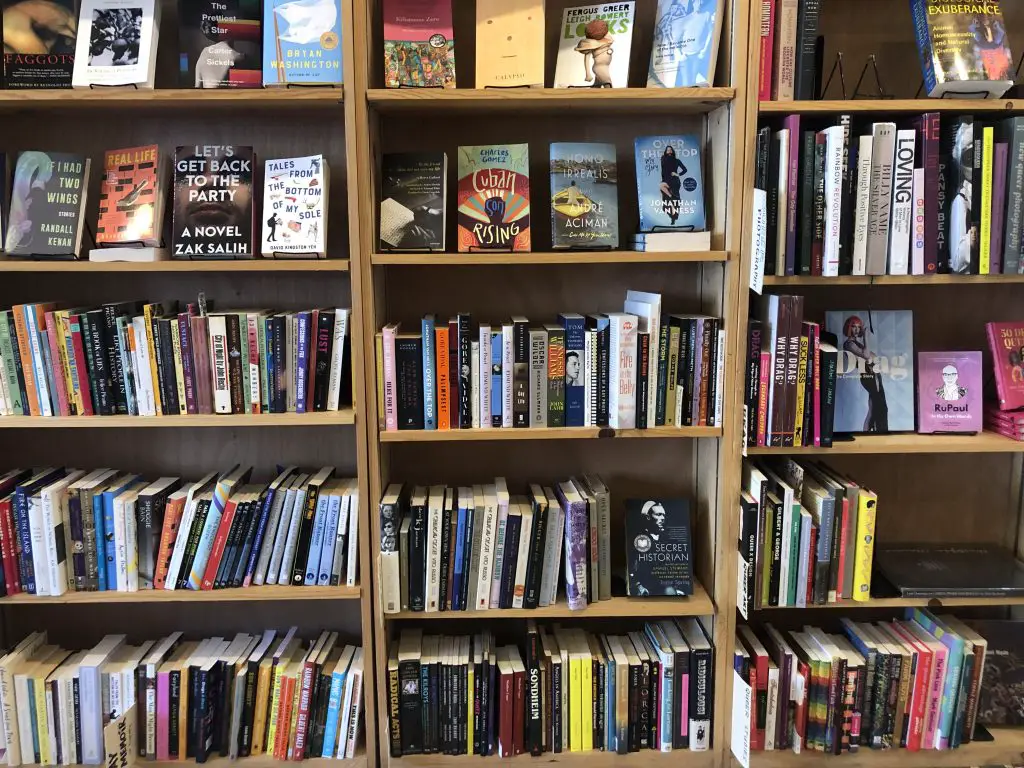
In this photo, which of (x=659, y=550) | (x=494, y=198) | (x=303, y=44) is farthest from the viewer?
(x=659, y=550)

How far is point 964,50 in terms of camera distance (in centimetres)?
164

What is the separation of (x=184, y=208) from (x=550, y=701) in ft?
4.70

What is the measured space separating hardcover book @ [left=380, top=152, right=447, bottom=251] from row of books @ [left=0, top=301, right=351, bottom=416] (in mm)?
221

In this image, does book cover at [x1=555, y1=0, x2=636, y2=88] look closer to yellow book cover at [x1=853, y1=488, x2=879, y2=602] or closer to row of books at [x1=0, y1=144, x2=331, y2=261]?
A: row of books at [x1=0, y1=144, x2=331, y2=261]

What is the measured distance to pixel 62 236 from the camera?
1.70m

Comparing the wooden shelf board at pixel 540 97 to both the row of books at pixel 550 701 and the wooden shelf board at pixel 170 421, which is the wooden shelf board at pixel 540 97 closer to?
the wooden shelf board at pixel 170 421

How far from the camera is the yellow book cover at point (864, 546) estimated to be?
1.74 m

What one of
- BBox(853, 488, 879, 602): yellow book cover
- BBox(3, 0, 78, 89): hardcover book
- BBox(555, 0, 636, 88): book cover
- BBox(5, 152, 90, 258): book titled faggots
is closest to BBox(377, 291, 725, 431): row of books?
BBox(853, 488, 879, 602): yellow book cover

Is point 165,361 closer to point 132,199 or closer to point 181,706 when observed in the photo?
point 132,199

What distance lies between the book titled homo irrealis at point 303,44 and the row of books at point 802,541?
4.33ft

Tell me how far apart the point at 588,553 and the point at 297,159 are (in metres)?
1.13

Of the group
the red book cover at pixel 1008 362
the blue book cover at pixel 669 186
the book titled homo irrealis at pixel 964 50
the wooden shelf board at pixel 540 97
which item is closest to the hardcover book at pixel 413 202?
the wooden shelf board at pixel 540 97

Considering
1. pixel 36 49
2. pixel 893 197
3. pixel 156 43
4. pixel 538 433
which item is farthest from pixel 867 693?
pixel 36 49

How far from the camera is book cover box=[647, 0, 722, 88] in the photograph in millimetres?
1628
